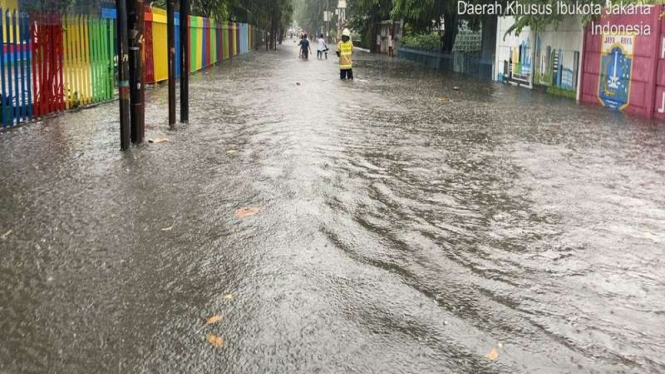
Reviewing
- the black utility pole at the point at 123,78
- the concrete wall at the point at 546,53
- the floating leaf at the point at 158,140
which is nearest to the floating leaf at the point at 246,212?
the black utility pole at the point at 123,78

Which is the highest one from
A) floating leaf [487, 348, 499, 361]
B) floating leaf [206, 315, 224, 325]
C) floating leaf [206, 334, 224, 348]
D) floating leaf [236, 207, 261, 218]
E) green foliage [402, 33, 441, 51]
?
green foliage [402, 33, 441, 51]

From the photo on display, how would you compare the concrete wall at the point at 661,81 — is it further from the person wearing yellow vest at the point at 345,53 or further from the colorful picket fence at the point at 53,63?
the colorful picket fence at the point at 53,63

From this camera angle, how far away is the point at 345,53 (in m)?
23.3

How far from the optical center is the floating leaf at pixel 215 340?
3803 millimetres

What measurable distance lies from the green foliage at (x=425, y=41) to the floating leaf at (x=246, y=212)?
39.6m

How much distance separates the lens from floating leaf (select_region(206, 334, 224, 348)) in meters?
3.80

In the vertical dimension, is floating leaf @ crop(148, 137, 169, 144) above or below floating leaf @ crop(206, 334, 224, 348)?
above

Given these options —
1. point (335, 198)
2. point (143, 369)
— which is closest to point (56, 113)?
point (335, 198)

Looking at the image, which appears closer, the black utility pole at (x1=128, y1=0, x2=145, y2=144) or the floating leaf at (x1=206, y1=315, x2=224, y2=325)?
the floating leaf at (x1=206, y1=315, x2=224, y2=325)

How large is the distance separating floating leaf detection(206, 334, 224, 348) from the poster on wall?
1434cm

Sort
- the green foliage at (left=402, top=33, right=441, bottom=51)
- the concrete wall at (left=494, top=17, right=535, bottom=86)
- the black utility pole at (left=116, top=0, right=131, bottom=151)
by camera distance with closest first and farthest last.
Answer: the black utility pole at (left=116, top=0, right=131, bottom=151) < the concrete wall at (left=494, top=17, right=535, bottom=86) < the green foliage at (left=402, top=33, right=441, bottom=51)

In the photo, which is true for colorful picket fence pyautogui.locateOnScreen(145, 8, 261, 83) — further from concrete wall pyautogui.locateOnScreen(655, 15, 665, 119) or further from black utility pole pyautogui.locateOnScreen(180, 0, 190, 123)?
concrete wall pyautogui.locateOnScreen(655, 15, 665, 119)

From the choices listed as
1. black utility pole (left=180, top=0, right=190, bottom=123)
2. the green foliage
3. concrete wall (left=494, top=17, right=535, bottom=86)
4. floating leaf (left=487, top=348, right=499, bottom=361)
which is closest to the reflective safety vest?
concrete wall (left=494, top=17, right=535, bottom=86)

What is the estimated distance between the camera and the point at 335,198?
22.9ft
